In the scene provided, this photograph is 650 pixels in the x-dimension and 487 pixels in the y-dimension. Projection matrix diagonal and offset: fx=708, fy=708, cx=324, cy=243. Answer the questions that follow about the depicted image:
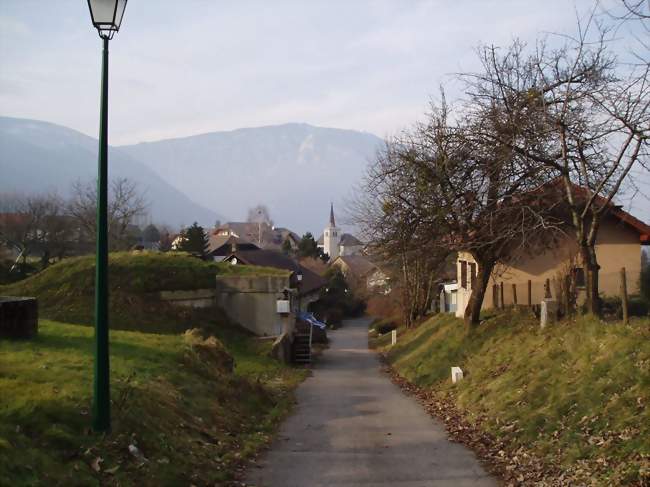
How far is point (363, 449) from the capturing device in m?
11.1

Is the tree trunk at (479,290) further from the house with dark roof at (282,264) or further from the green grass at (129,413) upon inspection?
the house with dark roof at (282,264)

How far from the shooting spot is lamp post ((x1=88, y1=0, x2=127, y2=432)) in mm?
8211

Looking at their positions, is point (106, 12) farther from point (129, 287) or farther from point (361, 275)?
point (361, 275)

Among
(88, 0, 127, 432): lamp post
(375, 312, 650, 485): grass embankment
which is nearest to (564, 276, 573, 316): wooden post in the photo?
(375, 312, 650, 485): grass embankment

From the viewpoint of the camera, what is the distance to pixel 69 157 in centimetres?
17300

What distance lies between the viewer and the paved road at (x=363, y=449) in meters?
9.02

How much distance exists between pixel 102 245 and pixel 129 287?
21.5 meters

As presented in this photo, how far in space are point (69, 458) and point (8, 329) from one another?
21.8 feet

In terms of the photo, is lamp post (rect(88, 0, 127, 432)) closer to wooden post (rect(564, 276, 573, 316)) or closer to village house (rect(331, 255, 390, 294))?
wooden post (rect(564, 276, 573, 316))

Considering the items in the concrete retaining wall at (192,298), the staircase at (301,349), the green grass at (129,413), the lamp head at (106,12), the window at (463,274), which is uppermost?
the lamp head at (106,12)

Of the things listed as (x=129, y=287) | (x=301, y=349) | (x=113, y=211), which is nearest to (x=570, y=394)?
(x=129, y=287)

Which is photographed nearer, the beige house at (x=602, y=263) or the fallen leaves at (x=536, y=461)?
the fallen leaves at (x=536, y=461)

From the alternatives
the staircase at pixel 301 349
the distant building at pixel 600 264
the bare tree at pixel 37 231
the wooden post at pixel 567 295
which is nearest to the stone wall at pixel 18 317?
the wooden post at pixel 567 295

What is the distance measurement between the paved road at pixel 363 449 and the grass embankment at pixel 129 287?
10.1m
